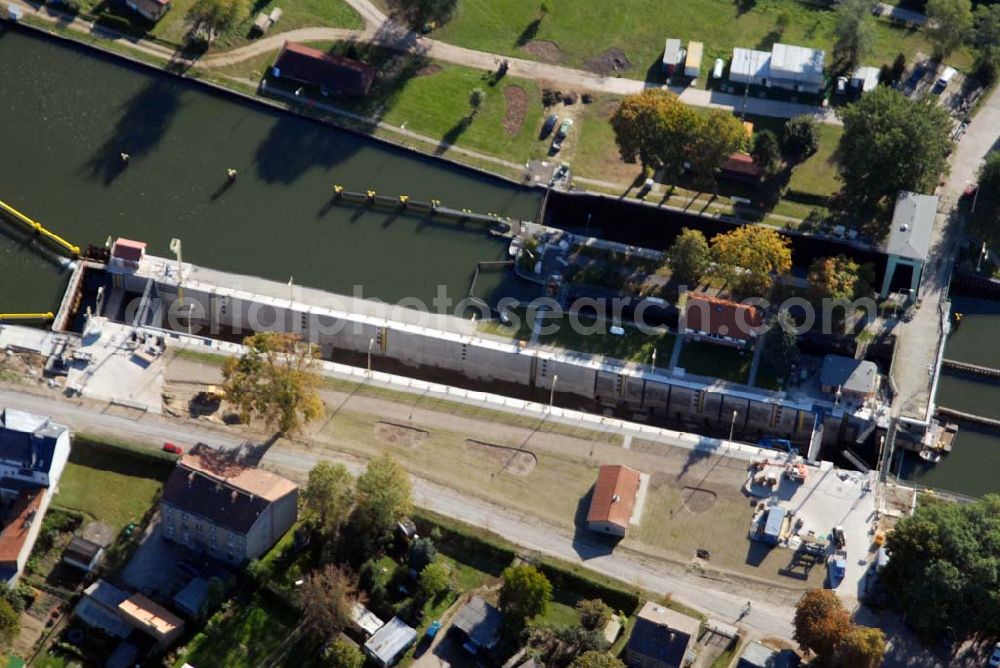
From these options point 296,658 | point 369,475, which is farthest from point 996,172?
point 296,658

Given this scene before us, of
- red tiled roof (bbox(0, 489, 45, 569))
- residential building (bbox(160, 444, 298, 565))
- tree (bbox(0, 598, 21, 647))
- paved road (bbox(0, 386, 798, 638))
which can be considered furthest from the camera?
paved road (bbox(0, 386, 798, 638))

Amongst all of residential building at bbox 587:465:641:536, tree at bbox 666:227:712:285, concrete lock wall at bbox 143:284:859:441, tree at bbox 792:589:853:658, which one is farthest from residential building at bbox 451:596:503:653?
tree at bbox 666:227:712:285

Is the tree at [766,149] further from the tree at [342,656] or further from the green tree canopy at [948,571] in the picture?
the tree at [342,656]

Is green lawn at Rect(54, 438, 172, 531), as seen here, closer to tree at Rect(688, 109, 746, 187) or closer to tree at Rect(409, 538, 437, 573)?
tree at Rect(409, 538, 437, 573)

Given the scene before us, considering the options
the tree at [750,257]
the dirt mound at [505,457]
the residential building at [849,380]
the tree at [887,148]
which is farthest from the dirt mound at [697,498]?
the tree at [887,148]

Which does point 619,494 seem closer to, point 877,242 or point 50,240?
point 877,242
